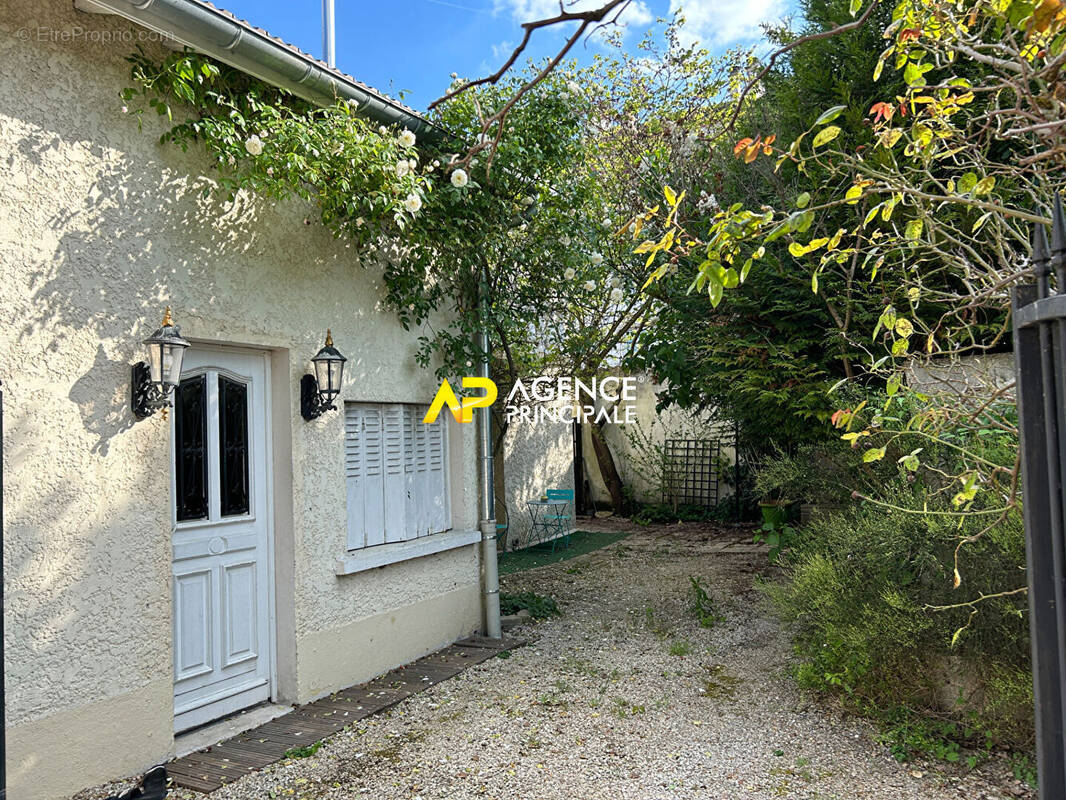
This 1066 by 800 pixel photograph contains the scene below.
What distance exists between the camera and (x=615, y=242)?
8.79m

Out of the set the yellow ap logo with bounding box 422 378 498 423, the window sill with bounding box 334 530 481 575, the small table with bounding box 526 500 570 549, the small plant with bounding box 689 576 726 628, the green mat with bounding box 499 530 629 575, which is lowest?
the green mat with bounding box 499 530 629 575

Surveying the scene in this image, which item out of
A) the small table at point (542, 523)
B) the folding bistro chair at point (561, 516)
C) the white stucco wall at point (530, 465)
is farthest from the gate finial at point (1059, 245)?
the small table at point (542, 523)

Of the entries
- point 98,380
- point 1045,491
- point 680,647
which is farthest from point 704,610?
point 1045,491

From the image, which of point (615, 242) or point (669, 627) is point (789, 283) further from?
point (669, 627)

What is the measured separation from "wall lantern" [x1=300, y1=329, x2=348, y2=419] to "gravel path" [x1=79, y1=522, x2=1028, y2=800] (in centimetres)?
215

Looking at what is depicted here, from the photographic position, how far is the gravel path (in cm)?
404

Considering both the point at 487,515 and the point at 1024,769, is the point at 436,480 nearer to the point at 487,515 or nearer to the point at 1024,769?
the point at 487,515

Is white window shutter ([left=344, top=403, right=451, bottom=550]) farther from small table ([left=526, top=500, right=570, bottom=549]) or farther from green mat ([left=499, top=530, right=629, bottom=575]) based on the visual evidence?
small table ([left=526, top=500, right=570, bottom=549])

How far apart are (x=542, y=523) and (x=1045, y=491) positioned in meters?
11.3

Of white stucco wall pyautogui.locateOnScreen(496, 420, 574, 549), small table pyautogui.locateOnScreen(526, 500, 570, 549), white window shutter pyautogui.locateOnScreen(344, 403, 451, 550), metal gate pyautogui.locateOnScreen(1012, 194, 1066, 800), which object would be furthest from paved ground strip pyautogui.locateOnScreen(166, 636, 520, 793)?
small table pyautogui.locateOnScreen(526, 500, 570, 549)

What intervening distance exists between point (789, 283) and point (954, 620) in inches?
148

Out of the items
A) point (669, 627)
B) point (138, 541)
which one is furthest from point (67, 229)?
point (669, 627)

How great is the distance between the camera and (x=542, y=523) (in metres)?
12.7

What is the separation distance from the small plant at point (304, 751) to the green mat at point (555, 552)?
576cm
